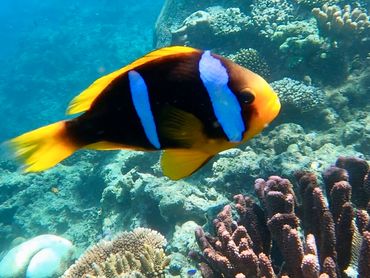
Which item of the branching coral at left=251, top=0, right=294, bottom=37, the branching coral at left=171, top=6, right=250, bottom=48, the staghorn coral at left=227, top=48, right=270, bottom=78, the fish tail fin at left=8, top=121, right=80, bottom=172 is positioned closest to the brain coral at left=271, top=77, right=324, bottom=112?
the staghorn coral at left=227, top=48, right=270, bottom=78

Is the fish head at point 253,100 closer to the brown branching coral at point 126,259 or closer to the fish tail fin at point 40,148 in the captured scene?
the fish tail fin at point 40,148

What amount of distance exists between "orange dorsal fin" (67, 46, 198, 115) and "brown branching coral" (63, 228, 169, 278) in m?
2.47

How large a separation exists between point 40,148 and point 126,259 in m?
2.82

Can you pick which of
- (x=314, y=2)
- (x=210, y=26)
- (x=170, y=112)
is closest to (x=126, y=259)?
(x=170, y=112)

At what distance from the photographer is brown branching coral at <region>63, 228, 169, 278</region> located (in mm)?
3547

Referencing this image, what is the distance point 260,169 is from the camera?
17.2 ft

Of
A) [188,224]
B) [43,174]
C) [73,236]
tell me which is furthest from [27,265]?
[188,224]

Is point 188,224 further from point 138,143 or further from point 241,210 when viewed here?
point 138,143

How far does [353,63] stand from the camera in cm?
736

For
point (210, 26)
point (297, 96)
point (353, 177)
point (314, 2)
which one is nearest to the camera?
point (353, 177)

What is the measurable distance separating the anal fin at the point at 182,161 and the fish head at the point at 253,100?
17 centimetres

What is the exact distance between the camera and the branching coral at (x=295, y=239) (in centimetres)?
235

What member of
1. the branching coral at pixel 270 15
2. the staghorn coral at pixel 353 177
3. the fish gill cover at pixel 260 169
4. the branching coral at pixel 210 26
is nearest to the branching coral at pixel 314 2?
the fish gill cover at pixel 260 169

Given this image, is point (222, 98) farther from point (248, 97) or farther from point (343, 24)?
point (343, 24)
